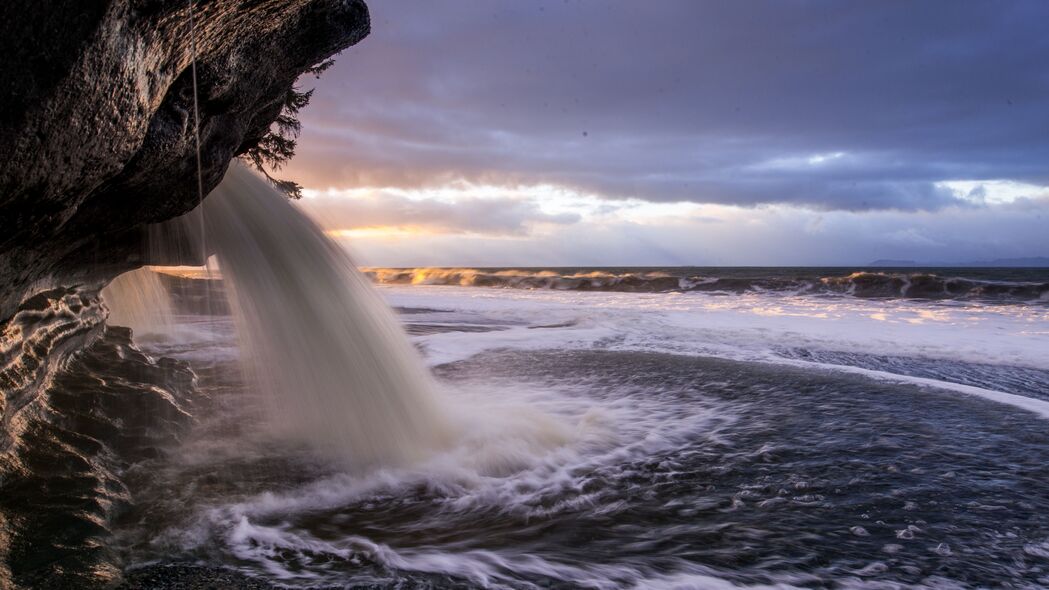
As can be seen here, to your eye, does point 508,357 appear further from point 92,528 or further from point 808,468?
point 92,528

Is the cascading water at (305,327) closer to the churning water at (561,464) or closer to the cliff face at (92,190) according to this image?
the churning water at (561,464)

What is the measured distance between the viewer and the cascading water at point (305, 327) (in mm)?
4941

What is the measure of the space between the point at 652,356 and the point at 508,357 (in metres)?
2.11

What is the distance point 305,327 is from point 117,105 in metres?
2.86

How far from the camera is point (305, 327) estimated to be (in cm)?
510

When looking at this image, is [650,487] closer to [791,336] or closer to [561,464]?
[561,464]

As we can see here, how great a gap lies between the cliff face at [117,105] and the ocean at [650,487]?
1530mm

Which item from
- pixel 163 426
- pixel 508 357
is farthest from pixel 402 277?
pixel 163 426

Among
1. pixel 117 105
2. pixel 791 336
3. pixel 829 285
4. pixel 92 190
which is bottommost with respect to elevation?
pixel 791 336

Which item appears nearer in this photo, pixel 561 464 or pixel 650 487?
pixel 650 487

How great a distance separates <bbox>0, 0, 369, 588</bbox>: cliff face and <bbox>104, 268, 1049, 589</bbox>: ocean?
31cm

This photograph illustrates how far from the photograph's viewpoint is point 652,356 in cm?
→ 855

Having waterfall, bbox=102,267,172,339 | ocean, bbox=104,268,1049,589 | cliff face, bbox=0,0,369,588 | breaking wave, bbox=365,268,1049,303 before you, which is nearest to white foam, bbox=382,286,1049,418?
ocean, bbox=104,268,1049,589

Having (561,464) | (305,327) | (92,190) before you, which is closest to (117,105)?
(92,190)
